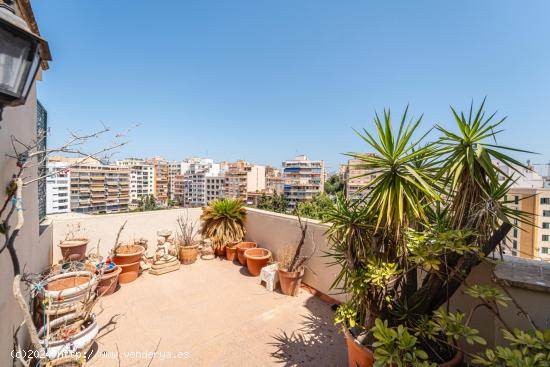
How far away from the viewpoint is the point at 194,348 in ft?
7.92

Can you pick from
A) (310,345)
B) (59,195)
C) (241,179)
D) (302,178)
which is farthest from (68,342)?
(59,195)

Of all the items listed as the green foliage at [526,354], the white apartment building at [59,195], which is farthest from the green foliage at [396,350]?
the white apartment building at [59,195]

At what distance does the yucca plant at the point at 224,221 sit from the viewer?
4965mm

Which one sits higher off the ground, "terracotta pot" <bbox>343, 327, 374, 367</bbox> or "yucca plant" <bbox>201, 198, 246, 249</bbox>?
"yucca plant" <bbox>201, 198, 246, 249</bbox>

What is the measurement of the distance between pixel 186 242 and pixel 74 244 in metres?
1.84

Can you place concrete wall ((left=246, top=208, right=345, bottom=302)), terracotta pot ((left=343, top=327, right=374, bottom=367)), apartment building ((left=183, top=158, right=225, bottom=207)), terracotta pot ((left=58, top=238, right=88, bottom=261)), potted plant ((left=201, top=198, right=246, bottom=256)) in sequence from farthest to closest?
apartment building ((left=183, top=158, right=225, bottom=207)), potted plant ((left=201, top=198, right=246, bottom=256)), terracotta pot ((left=58, top=238, right=88, bottom=261)), concrete wall ((left=246, top=208, right=345, bottom=302)), terracotta pot ((left=343, top=327, right=374, bottom=367))

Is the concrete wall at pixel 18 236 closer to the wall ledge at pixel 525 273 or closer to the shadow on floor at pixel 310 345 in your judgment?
the shadow on floor at pixel 310 345

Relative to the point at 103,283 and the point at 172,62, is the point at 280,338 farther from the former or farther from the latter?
the point at 172,62

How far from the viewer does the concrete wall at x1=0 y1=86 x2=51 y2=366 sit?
62.3 inches

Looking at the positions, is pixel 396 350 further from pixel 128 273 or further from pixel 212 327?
pixel 128 273

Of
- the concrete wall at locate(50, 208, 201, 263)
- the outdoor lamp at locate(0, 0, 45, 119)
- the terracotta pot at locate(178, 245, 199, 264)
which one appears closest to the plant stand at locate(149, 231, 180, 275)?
the terracotta pot at locate(178, 245, 199, 264)

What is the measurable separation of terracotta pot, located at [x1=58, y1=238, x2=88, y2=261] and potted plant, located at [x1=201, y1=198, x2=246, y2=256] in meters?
2.17

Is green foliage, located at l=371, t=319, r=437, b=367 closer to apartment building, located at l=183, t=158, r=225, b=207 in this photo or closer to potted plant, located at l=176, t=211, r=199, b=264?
potted plant, located at l=176, t=211, r=199, b=264

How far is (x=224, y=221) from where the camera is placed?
503 cm
